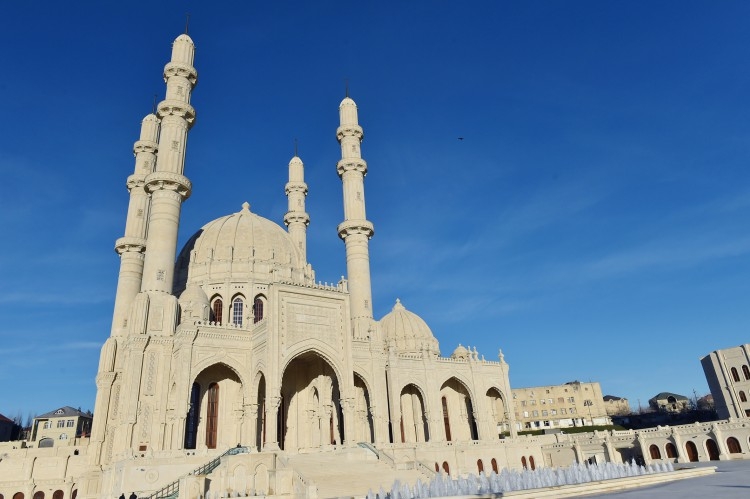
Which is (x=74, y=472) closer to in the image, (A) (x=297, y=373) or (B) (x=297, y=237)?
(A) (x=297, y=373)

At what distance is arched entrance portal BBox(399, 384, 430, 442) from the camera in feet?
132

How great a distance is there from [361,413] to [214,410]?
30.2 feet

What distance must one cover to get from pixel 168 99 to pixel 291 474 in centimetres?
2711

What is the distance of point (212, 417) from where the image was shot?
32.6 m

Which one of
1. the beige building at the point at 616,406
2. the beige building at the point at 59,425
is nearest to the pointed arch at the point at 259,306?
the beige building at the point at 59,425

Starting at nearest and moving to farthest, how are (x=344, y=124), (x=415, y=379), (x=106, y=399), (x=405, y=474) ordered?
(x=405, y=474) < (x=106, y=399) < (x=415, y=379) < (x=344, y=124)

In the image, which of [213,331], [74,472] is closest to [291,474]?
[213,331]

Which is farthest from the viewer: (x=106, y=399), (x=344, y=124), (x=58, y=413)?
(x=58, y=413)

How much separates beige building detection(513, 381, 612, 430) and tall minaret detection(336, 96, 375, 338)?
5176cm

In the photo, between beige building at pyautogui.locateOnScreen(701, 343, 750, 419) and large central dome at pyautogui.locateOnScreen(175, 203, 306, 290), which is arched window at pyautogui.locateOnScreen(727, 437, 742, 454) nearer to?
beige building at pyautogui.locateOnScreen(701, 343, 750, 419)

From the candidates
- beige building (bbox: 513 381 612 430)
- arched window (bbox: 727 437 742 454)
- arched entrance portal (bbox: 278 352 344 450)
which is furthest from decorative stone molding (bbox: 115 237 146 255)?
beige building (bbox: 513 381 612 430)

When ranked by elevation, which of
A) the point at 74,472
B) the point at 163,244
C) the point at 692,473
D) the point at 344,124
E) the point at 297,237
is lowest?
the point at 692,473

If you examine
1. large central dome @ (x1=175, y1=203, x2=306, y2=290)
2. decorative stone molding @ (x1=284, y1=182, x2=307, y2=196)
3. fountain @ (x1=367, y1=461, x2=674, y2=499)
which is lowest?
fountain @ (x1=367, y1=461, x2=674, y2=499)

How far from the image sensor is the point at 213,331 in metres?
30.4
